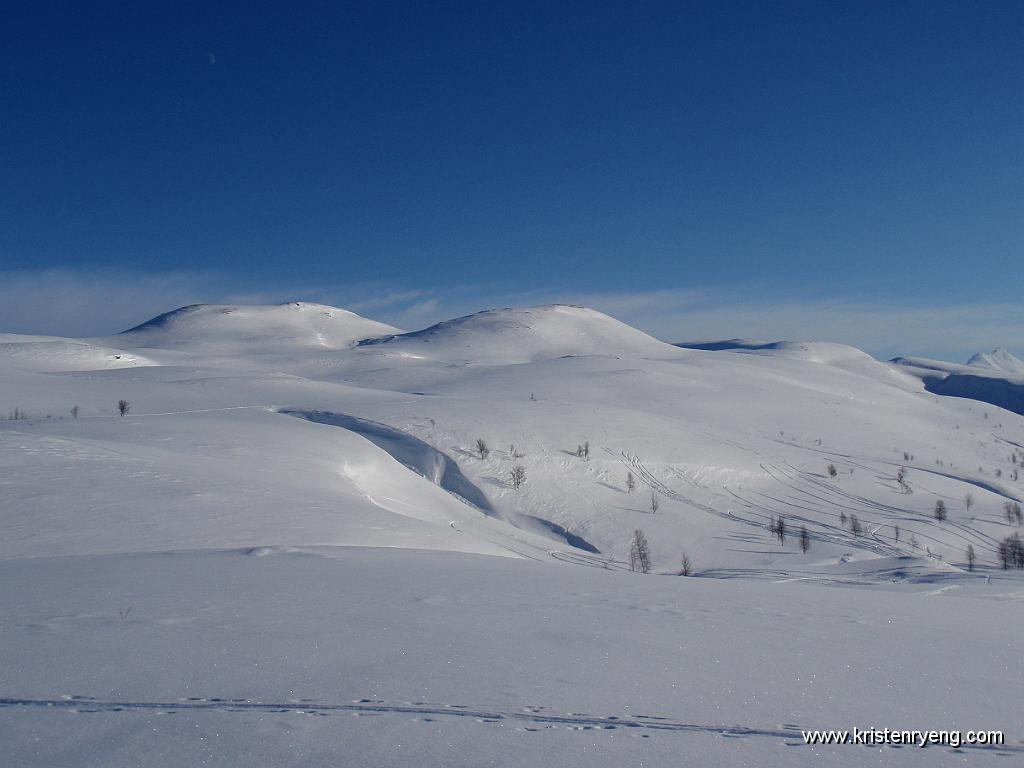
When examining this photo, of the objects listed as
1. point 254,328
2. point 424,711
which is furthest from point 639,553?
point 254,328

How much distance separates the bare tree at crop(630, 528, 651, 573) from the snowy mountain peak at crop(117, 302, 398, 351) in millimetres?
66910

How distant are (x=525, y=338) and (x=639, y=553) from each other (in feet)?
219

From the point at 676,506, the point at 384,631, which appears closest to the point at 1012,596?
the point at 384,631

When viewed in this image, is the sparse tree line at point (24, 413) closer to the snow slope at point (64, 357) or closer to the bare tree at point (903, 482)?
the snow slope at point (64, 357)

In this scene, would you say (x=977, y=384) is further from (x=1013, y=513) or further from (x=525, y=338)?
(x=1013, y=513)

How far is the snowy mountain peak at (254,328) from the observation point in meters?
83.0

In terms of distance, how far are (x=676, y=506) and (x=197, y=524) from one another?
625 inches

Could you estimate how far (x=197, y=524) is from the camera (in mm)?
9844

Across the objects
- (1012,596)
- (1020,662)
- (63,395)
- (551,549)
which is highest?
(63,395)

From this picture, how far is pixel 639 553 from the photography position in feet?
60.4

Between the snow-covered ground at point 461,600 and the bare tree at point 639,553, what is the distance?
0.37 m

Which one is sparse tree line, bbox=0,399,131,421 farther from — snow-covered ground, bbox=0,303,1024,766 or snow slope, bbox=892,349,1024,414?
snow slope, bbox=892,349,1024,414

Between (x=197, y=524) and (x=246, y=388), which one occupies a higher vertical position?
(x=246, y=388)

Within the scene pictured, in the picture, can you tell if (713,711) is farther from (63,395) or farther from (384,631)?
(63,395)
